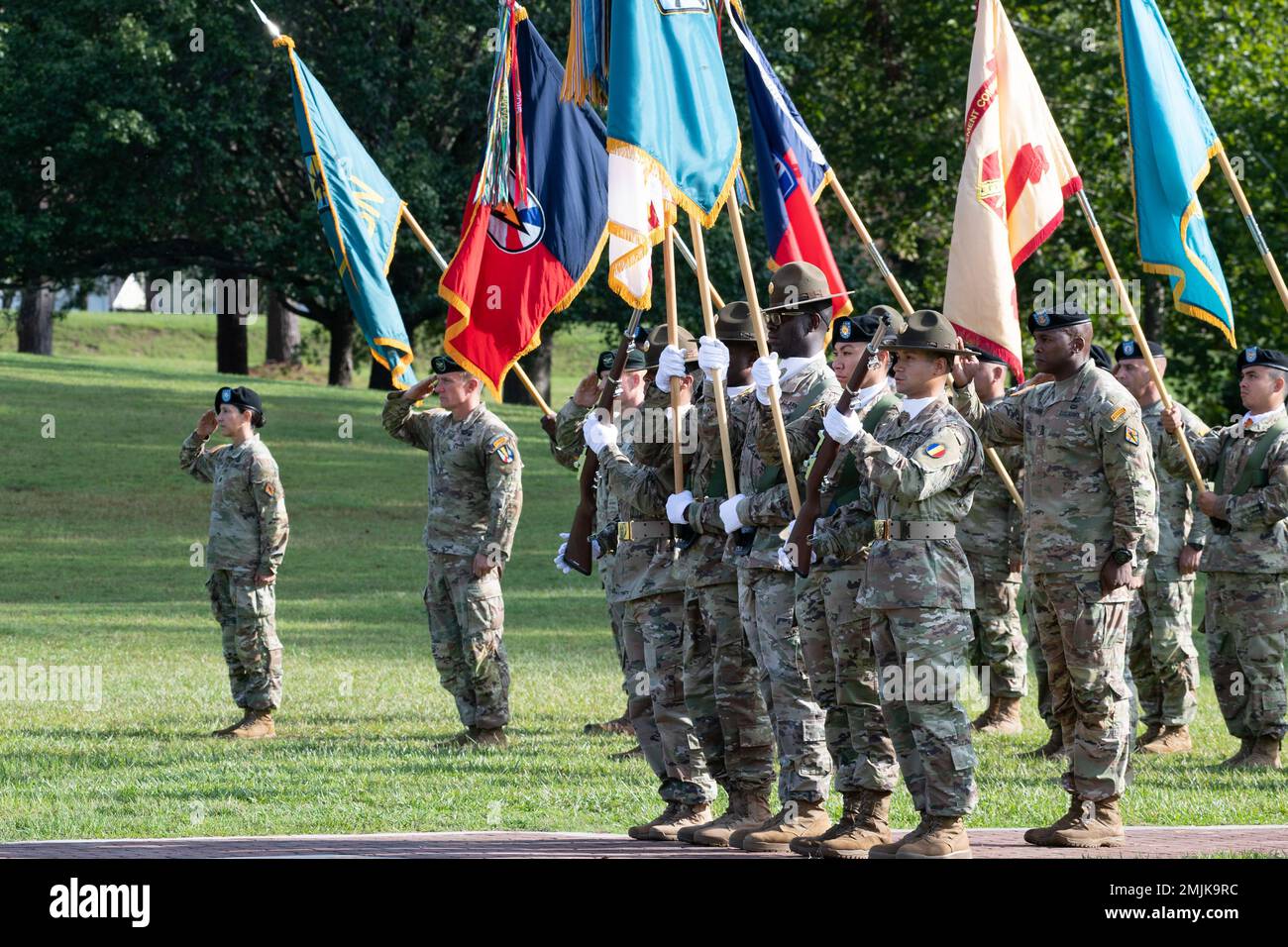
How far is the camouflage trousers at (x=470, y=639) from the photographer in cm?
1187

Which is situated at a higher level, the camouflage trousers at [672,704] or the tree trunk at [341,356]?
the tree trunk at [341,356]

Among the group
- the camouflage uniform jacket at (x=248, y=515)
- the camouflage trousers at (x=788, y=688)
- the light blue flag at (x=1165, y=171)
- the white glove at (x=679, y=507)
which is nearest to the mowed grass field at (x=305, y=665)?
the camouflage uniform jacket at (x=248, y=515)

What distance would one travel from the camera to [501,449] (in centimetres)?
1202

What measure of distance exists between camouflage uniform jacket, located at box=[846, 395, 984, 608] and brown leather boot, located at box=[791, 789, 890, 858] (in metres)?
0.87

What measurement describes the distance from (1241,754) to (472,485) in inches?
198

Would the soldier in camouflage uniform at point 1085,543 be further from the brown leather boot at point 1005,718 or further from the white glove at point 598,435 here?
the brown leather boot at point 1005,718

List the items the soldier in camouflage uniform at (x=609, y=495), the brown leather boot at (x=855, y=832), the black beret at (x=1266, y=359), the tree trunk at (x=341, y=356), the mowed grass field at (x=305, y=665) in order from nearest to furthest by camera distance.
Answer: the brown leather boot at (x=855, y=832) → the soldier in camouflage uniform at (x=609, y=495) → the mowed grass field at (x=305, y=665) → the black beret at (x=1266, y=359) → the tree trunk at (x=341, y=356)

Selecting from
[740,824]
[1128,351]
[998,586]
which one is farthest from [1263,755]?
[740,824]

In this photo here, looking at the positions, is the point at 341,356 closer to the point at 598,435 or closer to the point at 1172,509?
the point at 1172,509

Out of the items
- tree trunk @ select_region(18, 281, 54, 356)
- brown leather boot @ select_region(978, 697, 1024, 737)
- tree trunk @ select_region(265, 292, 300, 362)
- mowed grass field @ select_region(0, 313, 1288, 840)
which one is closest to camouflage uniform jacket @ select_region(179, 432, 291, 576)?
mowed grass field @ select_region(0, 313, 1288, 840)

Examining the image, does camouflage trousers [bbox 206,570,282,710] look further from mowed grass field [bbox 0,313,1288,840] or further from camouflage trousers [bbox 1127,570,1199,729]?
camouflage trousers [bbox 1127,570,1199,729]

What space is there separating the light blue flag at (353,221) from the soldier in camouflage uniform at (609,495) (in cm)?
107

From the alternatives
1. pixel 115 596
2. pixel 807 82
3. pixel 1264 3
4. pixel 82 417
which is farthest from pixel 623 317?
pixel 115 596
